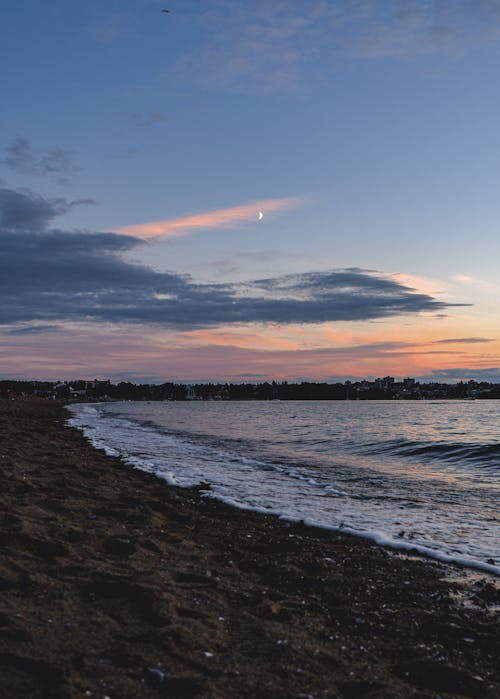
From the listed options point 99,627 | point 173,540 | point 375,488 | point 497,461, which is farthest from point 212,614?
point 497,461

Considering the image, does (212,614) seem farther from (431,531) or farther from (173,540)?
(431,531)

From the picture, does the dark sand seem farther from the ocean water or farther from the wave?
the wave

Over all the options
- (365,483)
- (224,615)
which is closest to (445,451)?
(365,483)

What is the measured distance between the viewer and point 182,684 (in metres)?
3.92

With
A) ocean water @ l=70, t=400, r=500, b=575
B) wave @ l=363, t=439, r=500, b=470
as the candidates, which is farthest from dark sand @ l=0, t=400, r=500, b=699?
wave @ l=363, t=439, r=500, b=470

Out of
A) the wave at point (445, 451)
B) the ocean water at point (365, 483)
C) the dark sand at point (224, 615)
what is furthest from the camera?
the wave at point (445, 451)

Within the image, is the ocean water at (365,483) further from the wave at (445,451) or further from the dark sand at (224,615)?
the dark sand at (224,615)

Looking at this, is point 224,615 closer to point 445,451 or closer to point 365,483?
point 365,483

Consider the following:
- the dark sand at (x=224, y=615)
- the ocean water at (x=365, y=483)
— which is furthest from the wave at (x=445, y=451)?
the dark sand at (x=224, y=615)

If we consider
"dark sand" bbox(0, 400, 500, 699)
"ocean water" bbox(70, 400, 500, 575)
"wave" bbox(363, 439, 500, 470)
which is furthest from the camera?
"wave" bbox(363, 439, 500, 470)

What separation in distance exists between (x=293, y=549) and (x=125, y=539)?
2461mm

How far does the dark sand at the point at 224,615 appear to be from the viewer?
4.04 m

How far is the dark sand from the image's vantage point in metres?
4.04

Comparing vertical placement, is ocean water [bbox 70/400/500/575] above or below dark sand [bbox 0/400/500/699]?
below
